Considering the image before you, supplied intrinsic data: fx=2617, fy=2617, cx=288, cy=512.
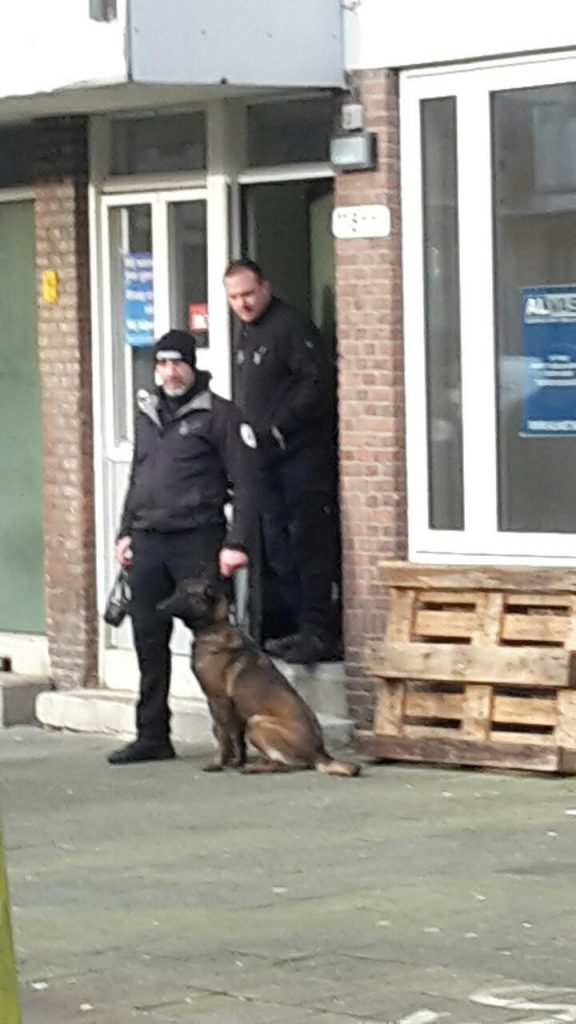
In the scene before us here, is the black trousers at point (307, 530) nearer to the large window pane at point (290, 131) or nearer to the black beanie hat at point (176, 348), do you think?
the black beanie hat at point (176, 348)

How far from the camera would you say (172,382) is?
12.4 metres

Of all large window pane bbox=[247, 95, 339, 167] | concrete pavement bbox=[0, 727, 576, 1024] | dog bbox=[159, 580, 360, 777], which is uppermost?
large window pane bbox=[247, 95, 339, 167]

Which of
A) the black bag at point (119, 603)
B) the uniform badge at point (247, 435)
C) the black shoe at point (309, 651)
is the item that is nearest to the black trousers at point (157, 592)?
the black bag at point (119, 603)

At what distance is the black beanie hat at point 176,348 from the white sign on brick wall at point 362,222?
39.2 inches

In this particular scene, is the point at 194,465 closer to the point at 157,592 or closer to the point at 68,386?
the point at 157,592

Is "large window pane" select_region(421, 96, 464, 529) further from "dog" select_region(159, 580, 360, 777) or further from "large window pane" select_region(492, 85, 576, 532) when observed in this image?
"dog" select_region(159, 580, 360, 777)

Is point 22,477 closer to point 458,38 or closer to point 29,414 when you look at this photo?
point 29,414

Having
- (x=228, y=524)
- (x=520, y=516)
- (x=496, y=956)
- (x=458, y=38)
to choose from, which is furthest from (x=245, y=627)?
(x=496, y=956)

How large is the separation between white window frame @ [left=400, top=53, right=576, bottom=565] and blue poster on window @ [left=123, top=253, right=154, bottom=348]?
1988 mm

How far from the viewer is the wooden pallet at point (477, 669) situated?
1159cm

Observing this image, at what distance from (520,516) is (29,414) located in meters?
3.65

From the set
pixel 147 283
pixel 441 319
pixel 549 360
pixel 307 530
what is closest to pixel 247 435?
pixel 307 530

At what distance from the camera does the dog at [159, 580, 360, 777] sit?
11969 mm

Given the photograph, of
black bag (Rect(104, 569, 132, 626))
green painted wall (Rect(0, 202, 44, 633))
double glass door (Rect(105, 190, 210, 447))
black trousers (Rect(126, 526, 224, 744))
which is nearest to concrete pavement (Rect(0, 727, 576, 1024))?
black trousers (Rect(126, 526, 224, 744))
